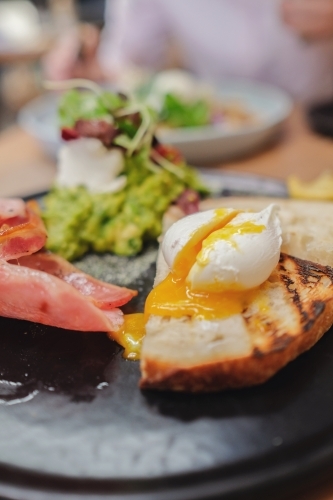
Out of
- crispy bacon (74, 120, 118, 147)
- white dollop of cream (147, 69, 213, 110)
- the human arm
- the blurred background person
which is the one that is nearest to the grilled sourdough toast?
crispy bacon (74, 120, 118, 147)

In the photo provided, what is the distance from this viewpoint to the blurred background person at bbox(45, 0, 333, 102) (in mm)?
4637

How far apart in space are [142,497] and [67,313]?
0.69 m

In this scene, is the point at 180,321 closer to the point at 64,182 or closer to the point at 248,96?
the point at 64,182

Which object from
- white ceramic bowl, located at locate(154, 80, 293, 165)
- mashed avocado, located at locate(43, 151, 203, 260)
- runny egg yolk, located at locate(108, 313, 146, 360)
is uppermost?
runny egg yolk, located at locate(108, 313, 146, 360)

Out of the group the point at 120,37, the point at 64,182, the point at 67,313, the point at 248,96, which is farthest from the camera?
the point at 120,37

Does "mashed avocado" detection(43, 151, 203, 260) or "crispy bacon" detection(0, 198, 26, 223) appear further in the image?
"mashed avocado" detection(43, 151, 203, 260)

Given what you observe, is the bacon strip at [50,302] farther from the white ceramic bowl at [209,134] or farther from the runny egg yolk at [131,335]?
the white ceramic bowl at [209,134]

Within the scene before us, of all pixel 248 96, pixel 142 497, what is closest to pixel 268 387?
pixel 142 497

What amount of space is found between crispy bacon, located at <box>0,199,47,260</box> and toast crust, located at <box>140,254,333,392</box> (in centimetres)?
62

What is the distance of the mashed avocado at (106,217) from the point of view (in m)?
2.20

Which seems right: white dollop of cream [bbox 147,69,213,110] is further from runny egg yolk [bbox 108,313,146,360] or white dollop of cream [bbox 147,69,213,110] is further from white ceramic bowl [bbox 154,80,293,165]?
runny egg yolk [bbox 108,313,146,360]

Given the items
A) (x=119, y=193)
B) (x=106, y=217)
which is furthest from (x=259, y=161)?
(x=106, y=217)

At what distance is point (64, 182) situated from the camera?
2.42 m

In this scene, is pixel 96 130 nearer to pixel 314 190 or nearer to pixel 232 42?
pixel 314 190
